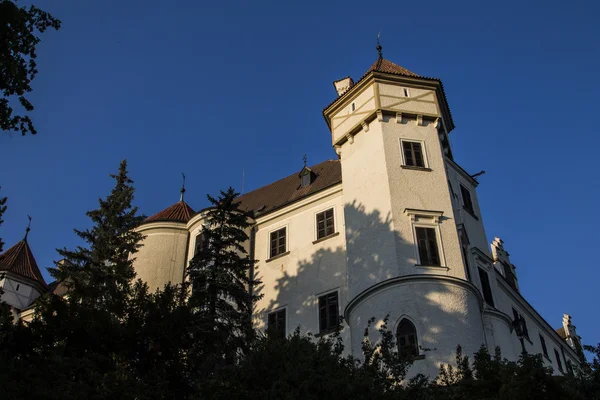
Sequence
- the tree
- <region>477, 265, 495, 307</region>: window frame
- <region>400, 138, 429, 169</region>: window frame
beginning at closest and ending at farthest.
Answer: the tree → <region>477, 265, 495, 307</region>: window frame → <region>400, 138, 429, 169</region>: window frame

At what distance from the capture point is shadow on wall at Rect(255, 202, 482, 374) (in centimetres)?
2044

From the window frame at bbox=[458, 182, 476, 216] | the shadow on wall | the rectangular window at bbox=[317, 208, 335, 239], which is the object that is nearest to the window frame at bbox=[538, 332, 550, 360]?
the window frame at bbox=[458, 182, 476, 216]

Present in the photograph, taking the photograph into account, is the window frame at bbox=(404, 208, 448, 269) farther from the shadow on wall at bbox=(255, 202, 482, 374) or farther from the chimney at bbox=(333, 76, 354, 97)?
the chimney at bbox=(333, 76, 354, 97)

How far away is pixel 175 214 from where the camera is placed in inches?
1245

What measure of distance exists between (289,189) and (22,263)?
61.3ft

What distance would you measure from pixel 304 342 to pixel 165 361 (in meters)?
4.34

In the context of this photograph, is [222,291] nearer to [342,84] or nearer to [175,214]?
[175,214]

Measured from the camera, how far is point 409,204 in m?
23.7

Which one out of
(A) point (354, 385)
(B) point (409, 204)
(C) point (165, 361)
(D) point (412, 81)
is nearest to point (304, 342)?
(A) point (354, 385)

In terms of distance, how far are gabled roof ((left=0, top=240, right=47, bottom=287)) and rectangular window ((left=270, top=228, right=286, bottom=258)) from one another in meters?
18.3

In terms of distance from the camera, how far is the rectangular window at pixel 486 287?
80.0ft

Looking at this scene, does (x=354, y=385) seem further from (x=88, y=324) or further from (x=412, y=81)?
(x=412, y=81)

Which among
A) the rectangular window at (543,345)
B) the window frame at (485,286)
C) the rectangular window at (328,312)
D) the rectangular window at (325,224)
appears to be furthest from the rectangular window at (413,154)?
the rectangular window at (543,345)

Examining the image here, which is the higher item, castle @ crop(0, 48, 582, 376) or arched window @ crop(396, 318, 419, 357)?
castle @ crop(0, 48, 582, 376)
